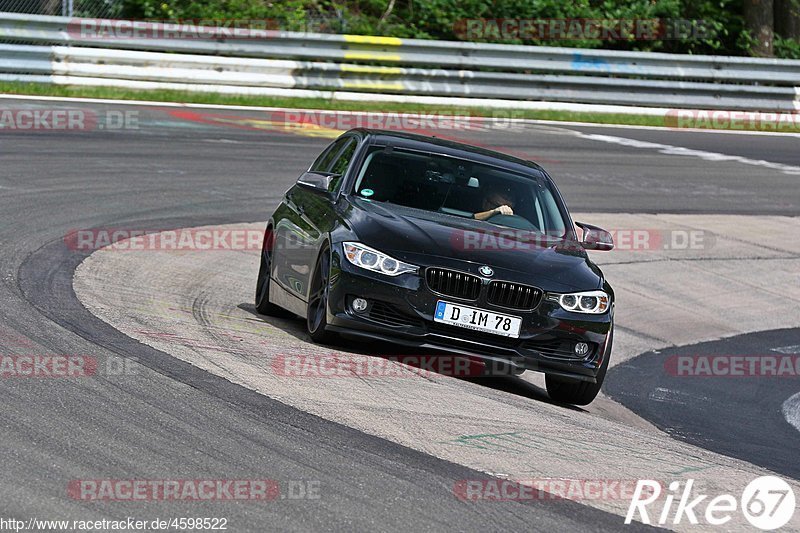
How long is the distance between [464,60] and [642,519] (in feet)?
65.4

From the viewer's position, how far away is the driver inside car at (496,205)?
31.8 feet

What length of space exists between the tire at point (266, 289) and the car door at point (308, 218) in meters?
0.35

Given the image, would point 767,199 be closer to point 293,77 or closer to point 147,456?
point 293,77

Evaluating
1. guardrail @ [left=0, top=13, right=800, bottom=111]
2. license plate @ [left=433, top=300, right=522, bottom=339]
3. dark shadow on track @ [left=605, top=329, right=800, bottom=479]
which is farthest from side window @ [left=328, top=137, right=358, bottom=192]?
guardrail @ [left=0, top=13, right=800, bottom=111]

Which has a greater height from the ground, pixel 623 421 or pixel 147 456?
pixel 147 456

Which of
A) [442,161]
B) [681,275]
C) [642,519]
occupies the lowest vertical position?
[681,275]

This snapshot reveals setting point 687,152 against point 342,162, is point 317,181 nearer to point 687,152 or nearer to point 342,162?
point 342,162

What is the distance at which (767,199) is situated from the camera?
65.4 ft

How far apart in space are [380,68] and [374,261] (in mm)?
16237

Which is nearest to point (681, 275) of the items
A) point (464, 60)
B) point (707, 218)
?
point (707, 218)

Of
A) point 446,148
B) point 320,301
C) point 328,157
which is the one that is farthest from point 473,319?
point 328,157

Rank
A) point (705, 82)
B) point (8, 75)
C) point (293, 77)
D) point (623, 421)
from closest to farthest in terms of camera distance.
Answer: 1. point (623, 421)
2. point (8, 75)
3. point (293, 77)
4. point (705, 82)

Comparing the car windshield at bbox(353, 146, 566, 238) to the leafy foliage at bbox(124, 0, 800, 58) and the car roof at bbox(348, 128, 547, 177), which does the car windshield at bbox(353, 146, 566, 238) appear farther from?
the leafy foliage at bbox(124, 0, 800, 58)

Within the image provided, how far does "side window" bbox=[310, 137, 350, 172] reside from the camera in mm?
10766
